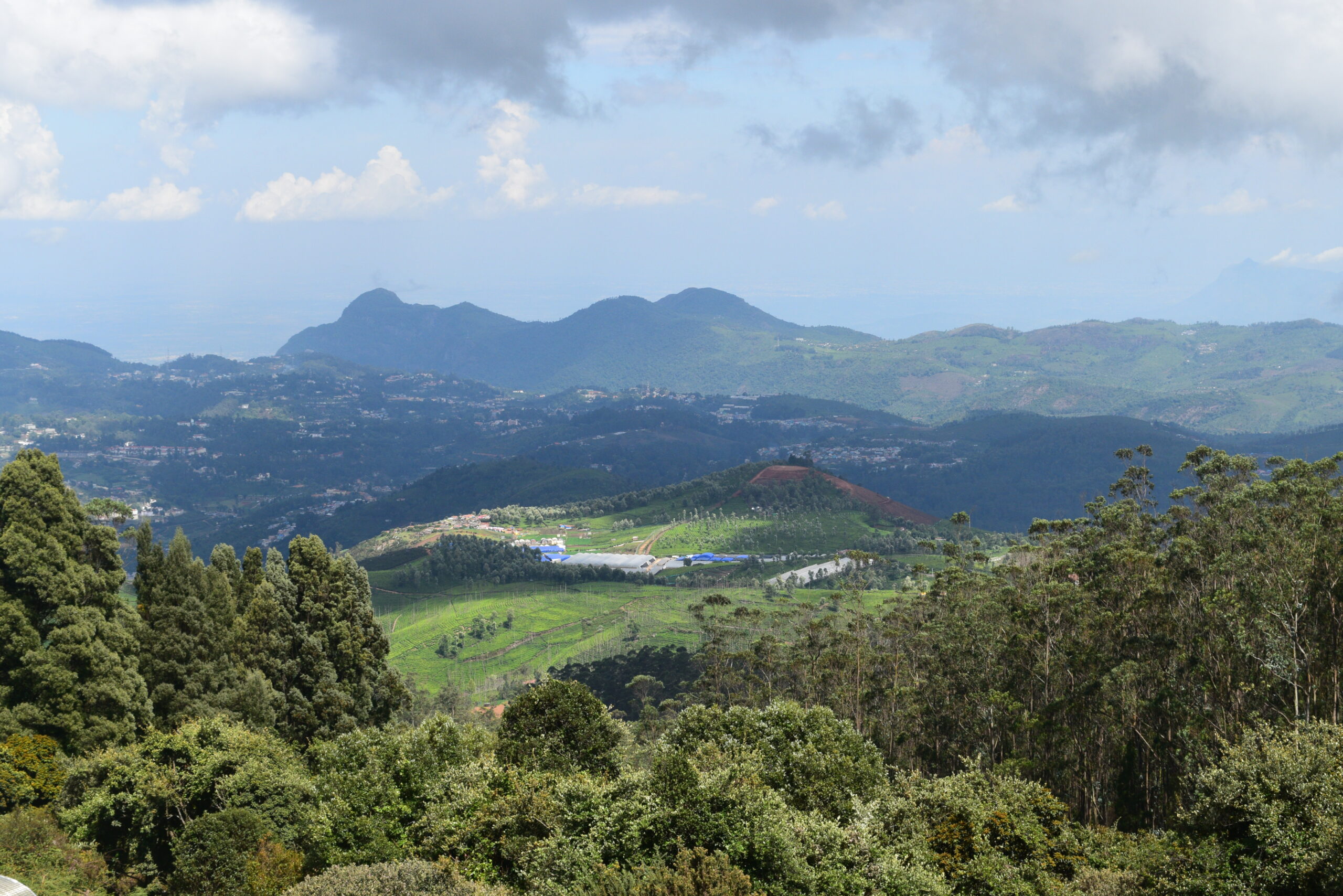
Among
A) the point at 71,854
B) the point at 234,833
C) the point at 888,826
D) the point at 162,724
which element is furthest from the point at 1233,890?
the point at 162,724

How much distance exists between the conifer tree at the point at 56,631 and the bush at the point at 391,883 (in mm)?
18481

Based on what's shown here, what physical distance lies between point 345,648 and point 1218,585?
1443 inches

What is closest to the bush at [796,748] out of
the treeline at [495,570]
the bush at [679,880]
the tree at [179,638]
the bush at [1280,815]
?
the bush at [679,880]

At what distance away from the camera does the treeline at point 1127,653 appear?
109 ft

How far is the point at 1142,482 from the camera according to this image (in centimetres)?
5209

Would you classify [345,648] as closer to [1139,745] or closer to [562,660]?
[1139,745]

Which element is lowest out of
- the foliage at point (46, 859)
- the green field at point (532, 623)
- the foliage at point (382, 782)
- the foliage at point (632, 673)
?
the green field at point (532, 623)

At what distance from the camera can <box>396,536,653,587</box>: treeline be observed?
148 meters

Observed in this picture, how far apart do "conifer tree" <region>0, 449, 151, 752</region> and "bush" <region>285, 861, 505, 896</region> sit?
18481 millimetres

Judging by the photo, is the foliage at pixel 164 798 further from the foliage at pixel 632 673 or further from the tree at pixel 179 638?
the foliage at pixel 632 673

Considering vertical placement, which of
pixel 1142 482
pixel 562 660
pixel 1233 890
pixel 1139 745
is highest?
pixel 1142 482

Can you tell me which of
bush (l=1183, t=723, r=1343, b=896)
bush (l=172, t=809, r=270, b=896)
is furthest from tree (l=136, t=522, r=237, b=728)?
bush (l=1183, t=723, r=1343, b=896)

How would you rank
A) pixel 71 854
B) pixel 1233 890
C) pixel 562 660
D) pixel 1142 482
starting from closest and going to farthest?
1. pixel 1233 890
2. pixel 71 854
3. pixel 1142 482
4. pixel 562 660

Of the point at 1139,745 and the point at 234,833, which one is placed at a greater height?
the point at 234,833
